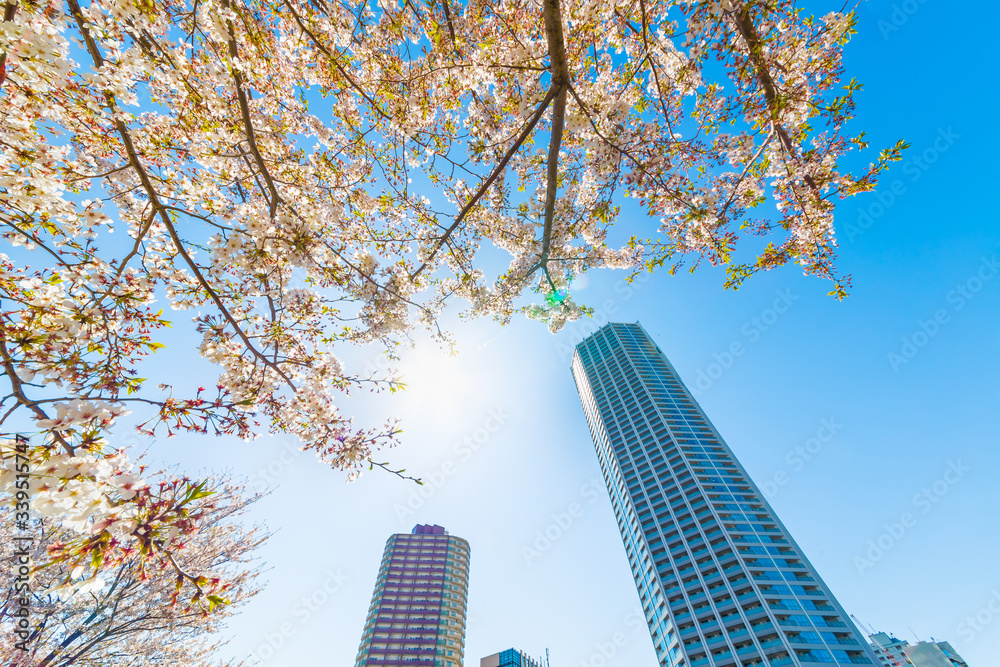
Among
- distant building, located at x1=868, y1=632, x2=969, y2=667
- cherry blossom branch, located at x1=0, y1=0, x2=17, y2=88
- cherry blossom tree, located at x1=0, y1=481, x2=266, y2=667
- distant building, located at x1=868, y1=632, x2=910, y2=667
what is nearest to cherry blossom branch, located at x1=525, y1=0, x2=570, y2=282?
cherry blossom branch, located at x1=0, y1=0, x2=17, y2=88

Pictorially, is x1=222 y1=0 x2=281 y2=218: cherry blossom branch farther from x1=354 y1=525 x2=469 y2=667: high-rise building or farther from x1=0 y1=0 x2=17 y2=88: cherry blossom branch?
x1=354 y1=525 x2=469 y2=667: high-rise building

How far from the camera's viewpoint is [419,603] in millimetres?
71250

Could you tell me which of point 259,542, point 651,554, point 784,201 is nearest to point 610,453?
point 651,554

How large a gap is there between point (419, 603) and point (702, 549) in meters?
56.1

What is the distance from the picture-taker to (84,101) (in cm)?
258

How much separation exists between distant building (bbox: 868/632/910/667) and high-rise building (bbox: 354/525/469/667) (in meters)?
83.7

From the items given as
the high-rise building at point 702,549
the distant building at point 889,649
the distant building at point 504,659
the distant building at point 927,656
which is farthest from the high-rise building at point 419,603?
the distant building at point 889,649

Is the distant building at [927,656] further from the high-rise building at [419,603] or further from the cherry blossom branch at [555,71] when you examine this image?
the cherry blossom branch at [555,71]

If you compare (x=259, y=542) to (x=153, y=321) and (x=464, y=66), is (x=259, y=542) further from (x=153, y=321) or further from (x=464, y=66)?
(x=464, y=66)

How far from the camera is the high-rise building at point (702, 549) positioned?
40.8m

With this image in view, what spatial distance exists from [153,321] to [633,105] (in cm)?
641

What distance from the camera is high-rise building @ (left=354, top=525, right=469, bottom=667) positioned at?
2518 inches

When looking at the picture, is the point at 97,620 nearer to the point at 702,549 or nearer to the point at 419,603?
the point at 702,549

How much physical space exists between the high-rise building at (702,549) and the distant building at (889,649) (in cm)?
5148
